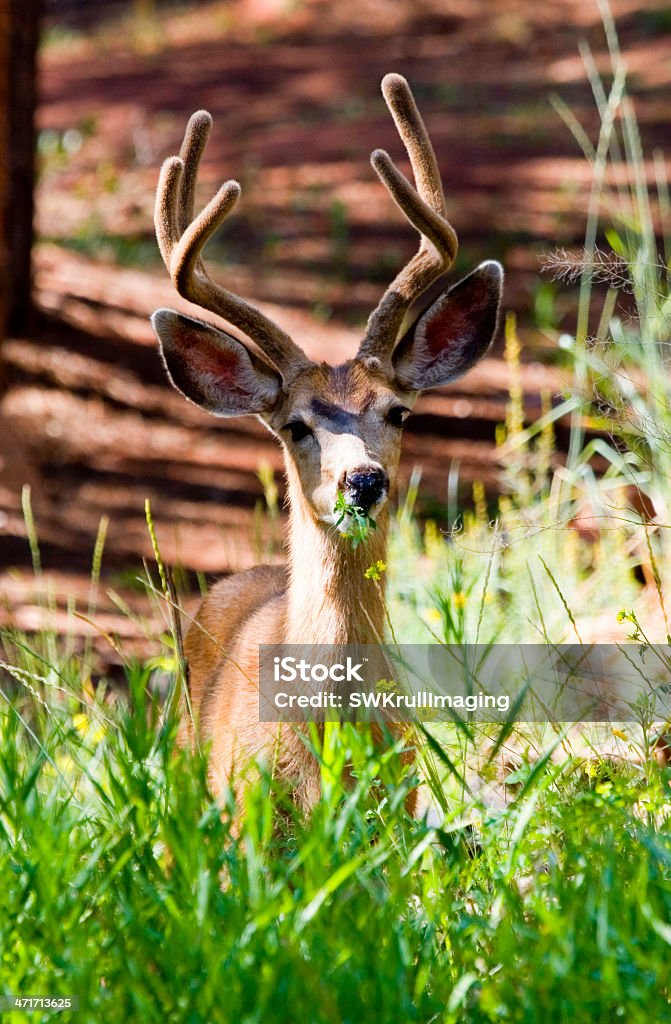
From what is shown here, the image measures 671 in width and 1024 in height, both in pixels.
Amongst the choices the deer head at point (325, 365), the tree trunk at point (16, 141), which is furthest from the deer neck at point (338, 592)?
the tree trunk at point (16, 141)

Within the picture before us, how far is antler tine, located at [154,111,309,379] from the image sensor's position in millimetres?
4098

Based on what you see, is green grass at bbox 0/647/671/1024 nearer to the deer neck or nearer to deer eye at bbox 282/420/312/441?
the deer neck

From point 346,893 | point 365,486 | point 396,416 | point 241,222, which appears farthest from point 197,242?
point 241,222

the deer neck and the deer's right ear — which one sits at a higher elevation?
the deer's right ear

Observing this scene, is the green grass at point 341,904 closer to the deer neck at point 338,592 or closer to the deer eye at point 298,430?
the deer neck at point 338,592

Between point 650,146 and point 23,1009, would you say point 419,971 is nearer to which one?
point 23,1009

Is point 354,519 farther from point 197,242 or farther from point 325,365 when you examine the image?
point 197,242

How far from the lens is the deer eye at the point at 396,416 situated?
425 centimetres

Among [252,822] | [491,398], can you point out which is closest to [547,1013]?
[252,822]

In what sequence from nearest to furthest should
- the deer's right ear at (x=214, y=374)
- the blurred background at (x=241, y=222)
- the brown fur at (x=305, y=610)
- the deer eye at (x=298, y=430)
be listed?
the brown fur at (x=305, y=610) → the deer eye at (x=298, y=430) → the deer's right ear at (x=214, y=374) → the blurred background at (x=241, y=222)

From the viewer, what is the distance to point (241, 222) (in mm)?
12305

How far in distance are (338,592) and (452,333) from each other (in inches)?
40.8

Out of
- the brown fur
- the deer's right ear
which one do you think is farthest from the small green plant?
the deer's right ear

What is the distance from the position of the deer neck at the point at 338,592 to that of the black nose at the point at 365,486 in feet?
0.96
